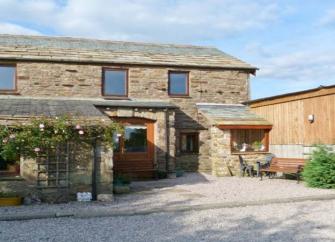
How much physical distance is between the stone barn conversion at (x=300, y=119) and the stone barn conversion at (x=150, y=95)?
610 mm

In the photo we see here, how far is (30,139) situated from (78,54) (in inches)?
322

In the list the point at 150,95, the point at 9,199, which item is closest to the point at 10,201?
the point at 9,199

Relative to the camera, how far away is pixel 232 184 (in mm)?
14180

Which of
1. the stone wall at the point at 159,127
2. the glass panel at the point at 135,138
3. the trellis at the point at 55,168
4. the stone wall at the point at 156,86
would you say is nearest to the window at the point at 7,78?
the stone wall at the point at 156,86

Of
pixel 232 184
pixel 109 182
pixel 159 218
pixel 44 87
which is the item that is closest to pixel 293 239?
pixel 159 218

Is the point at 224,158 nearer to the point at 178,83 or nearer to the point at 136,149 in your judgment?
the point at 136,149

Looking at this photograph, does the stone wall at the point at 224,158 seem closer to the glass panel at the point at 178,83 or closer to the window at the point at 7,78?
the glass panel at the point at 178,83

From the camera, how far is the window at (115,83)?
17969 mm

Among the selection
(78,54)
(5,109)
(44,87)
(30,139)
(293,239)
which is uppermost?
(78,54)

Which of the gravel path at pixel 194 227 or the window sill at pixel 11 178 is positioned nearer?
the gravel path at pixel 194 227

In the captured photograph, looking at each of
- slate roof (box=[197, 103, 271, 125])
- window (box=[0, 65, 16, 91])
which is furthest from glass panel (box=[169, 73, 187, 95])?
window (box=[0, 65, 16, 91])

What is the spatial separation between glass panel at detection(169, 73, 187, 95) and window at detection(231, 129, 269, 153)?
2949 millimetres

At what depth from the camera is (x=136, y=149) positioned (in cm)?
1705

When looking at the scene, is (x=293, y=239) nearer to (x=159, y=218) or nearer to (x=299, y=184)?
(x=159, y=218)
